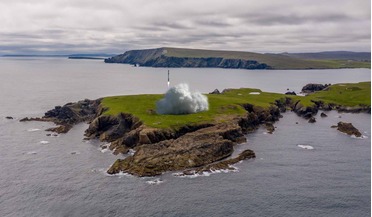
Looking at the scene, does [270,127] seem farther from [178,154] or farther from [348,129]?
[178,154]

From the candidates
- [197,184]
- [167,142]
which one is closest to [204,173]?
[197,184]

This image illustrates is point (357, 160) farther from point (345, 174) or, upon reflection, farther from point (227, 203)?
point (227, 203)

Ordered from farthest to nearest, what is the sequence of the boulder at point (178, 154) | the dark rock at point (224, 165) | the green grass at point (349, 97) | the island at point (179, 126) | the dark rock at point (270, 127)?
the green grass at point (349, 97) → the dark rock at point (270, 127) → the island at point (179, 126) → the boulder at point (178, 154) → the dark rock at point (224, 165)

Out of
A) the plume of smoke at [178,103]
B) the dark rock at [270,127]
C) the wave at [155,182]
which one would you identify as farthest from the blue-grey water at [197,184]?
the plume of smoke at [178,103]

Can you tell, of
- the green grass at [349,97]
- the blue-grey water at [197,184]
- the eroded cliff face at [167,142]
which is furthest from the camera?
the green grass at [349,97]

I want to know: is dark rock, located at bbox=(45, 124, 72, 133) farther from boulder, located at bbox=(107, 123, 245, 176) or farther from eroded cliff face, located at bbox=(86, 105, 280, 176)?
boulder, located at bbox=(107, 123, 245, 176)

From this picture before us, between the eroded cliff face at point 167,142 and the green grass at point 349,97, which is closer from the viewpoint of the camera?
the eroded cliff face at point 167,142

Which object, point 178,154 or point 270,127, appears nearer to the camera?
point 178,154

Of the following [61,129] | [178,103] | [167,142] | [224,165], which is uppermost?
→ [178,103]

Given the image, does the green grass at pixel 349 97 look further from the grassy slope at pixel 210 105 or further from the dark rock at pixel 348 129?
the dark rock at pixel 348 129

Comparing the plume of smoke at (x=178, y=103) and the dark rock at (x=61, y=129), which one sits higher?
the plume of smoke at (x=178, y=103)
